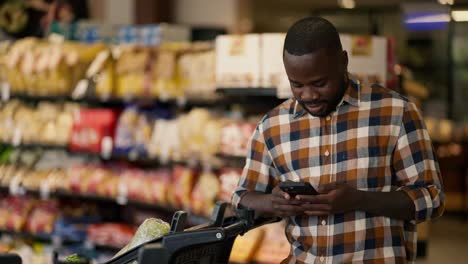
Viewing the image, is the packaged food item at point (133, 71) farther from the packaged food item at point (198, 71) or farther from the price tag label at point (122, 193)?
the price tag label at point (122, 193)

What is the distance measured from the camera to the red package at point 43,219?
7223 mm

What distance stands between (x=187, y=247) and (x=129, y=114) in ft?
14.9

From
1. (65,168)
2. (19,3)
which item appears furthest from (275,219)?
(19,3)

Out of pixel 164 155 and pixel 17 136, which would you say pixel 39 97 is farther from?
pixel 164 155

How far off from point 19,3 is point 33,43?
7.23 ft

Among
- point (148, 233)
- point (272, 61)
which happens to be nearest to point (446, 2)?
point (272, 61)

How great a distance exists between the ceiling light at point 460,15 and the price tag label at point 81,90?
25.5 feet

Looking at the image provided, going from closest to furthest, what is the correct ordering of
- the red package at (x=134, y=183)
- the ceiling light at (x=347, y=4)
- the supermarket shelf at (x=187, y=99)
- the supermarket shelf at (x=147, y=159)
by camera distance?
the supermarket shelf at (x=187, y=99) → the supermarket shelf at (x=147, y=159) → the red package at (x=134, y=183) → the ceiling light at (x=347, y=4)

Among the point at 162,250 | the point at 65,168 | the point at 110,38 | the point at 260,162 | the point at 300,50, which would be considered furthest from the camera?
the point at 110,38

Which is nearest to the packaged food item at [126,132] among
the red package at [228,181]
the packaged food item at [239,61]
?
the red package at [228,181]

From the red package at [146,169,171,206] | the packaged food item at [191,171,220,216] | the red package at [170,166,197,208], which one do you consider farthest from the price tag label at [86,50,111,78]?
the packaged food item at [191,171,220,216]

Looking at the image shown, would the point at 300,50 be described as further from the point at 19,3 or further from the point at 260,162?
the point at 19,3

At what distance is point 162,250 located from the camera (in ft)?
6.57

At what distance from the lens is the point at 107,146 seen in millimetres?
6773
